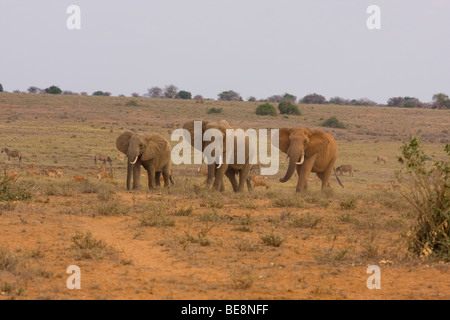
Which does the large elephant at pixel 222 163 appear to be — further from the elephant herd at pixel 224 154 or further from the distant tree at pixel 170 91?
the distant tree at pixel 170 91

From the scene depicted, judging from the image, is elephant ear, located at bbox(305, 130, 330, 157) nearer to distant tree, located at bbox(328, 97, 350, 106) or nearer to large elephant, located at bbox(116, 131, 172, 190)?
large elephant, located at bbox(116, 131, 172, 190)

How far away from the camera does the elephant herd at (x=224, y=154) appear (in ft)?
50.3

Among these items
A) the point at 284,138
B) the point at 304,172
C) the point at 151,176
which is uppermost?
the point at 284,138

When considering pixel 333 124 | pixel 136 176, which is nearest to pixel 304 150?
pixel 136 176

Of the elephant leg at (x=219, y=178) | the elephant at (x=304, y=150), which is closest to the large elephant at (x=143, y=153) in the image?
the elephant leg at (x=219, y=178)

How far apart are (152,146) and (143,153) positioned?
14.6 inches

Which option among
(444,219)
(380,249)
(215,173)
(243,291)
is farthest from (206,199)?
(243,291)

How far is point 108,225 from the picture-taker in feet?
33.3

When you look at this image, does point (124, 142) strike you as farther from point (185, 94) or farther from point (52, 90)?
point (185, 94)

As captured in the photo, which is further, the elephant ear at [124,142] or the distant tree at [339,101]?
the distant tree at [339,101]

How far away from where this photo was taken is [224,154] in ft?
50.4

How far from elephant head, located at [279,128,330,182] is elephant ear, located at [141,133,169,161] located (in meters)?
2.93

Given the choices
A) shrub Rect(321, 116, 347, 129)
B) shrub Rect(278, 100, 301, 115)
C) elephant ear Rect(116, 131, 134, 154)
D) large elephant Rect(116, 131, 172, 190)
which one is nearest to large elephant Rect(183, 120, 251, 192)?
large elephant Rect(116, 131, 172, 190)
